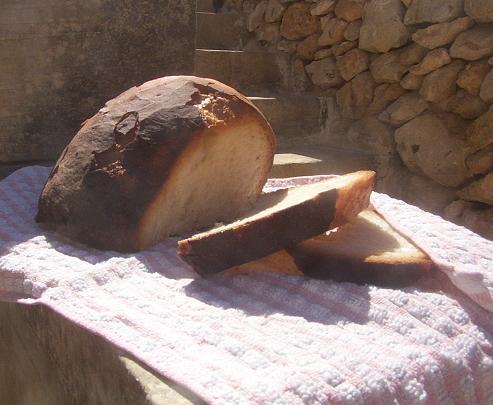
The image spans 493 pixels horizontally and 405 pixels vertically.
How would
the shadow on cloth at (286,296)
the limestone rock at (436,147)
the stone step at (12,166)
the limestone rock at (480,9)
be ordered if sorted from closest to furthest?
the shadow on cloth at (286,296)
the stone step at (12,166)
the limestone rock at (480,9)
the limestone rock at (436,147)

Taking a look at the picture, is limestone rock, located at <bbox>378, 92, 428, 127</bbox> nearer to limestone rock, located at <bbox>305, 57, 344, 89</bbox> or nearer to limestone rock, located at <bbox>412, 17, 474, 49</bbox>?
limestone rock, located at <bbox>412, 17, 474, 49</bbox>

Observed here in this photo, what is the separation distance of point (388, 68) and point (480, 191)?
0.74 meters

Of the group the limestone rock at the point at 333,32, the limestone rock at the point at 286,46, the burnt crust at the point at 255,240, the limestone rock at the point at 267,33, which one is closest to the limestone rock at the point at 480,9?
the limestone rock at the point at 333,32

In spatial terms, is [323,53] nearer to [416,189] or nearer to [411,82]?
[411,82]

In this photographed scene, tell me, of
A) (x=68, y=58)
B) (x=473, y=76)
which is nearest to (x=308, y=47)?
(x=473, y=76)

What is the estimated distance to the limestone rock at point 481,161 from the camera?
2.88 metres

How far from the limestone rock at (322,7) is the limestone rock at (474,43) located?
81 cm

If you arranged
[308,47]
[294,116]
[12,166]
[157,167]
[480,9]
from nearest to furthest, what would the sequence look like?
[157,167] → [12,166] → [480,9] → [294,116] → [308,47]

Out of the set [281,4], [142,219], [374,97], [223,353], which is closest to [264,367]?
[223,353]

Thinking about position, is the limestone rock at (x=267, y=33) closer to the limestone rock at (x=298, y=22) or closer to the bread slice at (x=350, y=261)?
the limestone rock at (x=298, y=22)

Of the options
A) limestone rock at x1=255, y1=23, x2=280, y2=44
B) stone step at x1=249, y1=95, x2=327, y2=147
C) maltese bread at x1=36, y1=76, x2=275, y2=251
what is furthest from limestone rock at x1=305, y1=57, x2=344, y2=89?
maltese bread at x1=36, y1=76, x2=275, y2=251

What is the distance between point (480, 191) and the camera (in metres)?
2.93

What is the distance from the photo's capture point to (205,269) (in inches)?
50.3

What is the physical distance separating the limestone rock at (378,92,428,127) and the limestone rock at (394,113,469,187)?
3 cm
